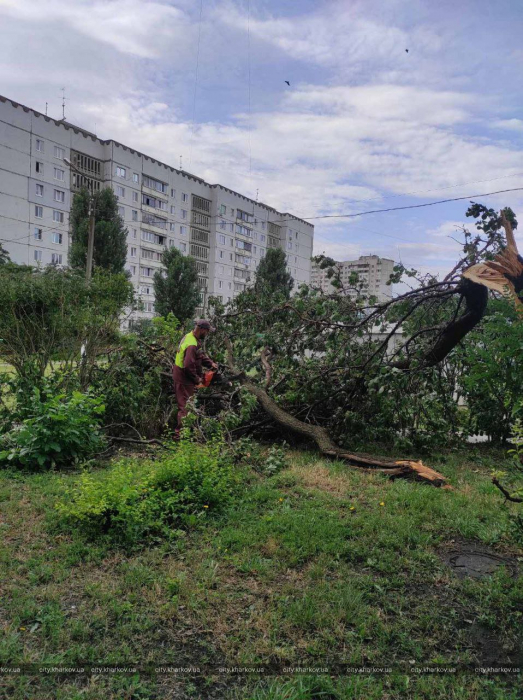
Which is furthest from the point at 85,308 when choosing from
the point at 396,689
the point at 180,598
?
the point at 396,689

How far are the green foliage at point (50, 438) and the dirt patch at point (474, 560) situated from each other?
3.68 metres

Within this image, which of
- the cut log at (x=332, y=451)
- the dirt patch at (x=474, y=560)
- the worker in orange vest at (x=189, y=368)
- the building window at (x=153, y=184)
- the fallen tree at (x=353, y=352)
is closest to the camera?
the dirt patch at (x=474, y=560)

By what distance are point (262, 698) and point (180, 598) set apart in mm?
832

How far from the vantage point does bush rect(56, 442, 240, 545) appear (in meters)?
3.49

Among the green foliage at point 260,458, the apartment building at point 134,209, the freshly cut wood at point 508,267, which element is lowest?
the green foliage at point 260,458

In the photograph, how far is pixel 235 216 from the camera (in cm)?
5500

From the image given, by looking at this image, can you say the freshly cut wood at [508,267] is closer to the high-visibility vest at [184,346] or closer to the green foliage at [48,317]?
the high-visibility vest at [184,346]

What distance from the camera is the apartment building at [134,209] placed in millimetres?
35344

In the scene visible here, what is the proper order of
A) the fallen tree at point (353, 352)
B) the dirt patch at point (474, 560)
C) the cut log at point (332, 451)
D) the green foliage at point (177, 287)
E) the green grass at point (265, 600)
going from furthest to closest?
the green foliage at point (177, 287)
the fallen tree at point (353, 352)
the cut log at point (332, 451)
the dirt patch at point (474, 560)
the green grass at point (265, 600)

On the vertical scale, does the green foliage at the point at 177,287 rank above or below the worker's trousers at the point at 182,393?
above

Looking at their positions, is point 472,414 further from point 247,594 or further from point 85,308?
point 85,308

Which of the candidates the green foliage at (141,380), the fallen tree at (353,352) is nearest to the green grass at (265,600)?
the fallen tree at (353,352)

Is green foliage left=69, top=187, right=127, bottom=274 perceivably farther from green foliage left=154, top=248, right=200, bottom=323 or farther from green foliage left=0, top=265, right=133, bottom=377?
green foliage left=0, top=265, right=133, bottom=377

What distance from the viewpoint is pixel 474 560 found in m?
3.38
